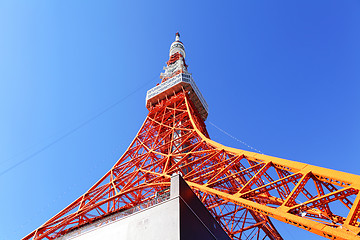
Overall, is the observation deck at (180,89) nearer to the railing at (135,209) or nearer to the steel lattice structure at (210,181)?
the steel lattice structure at (210,181)

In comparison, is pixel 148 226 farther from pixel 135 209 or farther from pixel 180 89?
pixel 180 89

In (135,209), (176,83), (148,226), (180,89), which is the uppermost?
(176,83)

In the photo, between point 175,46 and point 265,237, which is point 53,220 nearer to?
point 265,237

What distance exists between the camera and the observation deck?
59.6 feet

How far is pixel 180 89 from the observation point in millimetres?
18219

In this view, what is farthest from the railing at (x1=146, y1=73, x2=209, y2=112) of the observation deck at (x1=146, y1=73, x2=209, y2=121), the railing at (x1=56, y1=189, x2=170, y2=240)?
the railing at (x1=56, y1=189, x2=170, y2=240)

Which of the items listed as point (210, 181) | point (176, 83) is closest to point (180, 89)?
Result: point (176, 83)

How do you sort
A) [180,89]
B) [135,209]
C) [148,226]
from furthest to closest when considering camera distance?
1. [180,89]
2. [135,209]
3. [148,226]

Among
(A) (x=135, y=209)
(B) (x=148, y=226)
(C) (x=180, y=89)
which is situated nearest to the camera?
(B) (x=148, y=226)

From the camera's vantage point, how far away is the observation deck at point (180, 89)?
18.2 metres

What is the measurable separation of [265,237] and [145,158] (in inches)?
268

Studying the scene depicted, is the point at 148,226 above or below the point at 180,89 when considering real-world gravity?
below

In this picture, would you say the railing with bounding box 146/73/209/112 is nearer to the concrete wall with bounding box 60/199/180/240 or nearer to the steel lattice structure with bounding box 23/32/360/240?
the steel lattice structure with bounding box 23/32/360/240

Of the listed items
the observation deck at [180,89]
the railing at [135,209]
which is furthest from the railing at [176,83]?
the railing at [135,209]
